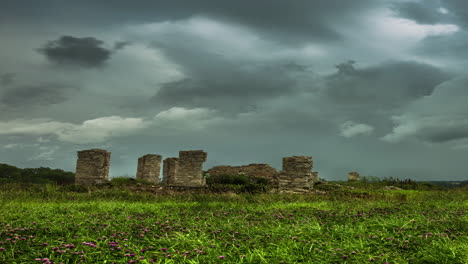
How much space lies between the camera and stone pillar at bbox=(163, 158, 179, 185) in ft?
118

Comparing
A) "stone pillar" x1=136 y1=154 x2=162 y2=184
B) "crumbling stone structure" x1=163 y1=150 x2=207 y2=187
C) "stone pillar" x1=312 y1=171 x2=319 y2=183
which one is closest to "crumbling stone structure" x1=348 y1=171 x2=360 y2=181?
"stone pillar" x1=312 y1=171 x2=319 y2=183

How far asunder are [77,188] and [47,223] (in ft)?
46.7

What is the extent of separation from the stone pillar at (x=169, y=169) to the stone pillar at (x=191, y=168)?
7304 mm

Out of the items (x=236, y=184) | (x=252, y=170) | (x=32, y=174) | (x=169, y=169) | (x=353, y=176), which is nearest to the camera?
(x=236, y=184)

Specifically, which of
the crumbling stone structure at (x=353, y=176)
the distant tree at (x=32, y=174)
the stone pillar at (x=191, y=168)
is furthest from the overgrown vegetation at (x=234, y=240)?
the distant tree at (x=32, y=174)

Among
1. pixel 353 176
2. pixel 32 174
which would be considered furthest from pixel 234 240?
pixel 32 174

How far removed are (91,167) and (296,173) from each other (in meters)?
15.1

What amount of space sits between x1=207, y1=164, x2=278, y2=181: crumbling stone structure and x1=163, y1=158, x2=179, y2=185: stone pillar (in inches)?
198

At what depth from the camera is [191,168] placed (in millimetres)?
28766

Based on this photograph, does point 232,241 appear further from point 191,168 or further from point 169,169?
point 169,169

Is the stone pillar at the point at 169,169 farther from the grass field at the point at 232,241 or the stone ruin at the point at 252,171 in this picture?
the grass field at the point at 232,241

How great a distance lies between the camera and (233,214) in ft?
30.4

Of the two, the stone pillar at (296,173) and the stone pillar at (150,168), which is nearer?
the stone pillar at (296,173)

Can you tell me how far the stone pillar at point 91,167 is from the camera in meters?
26.3
